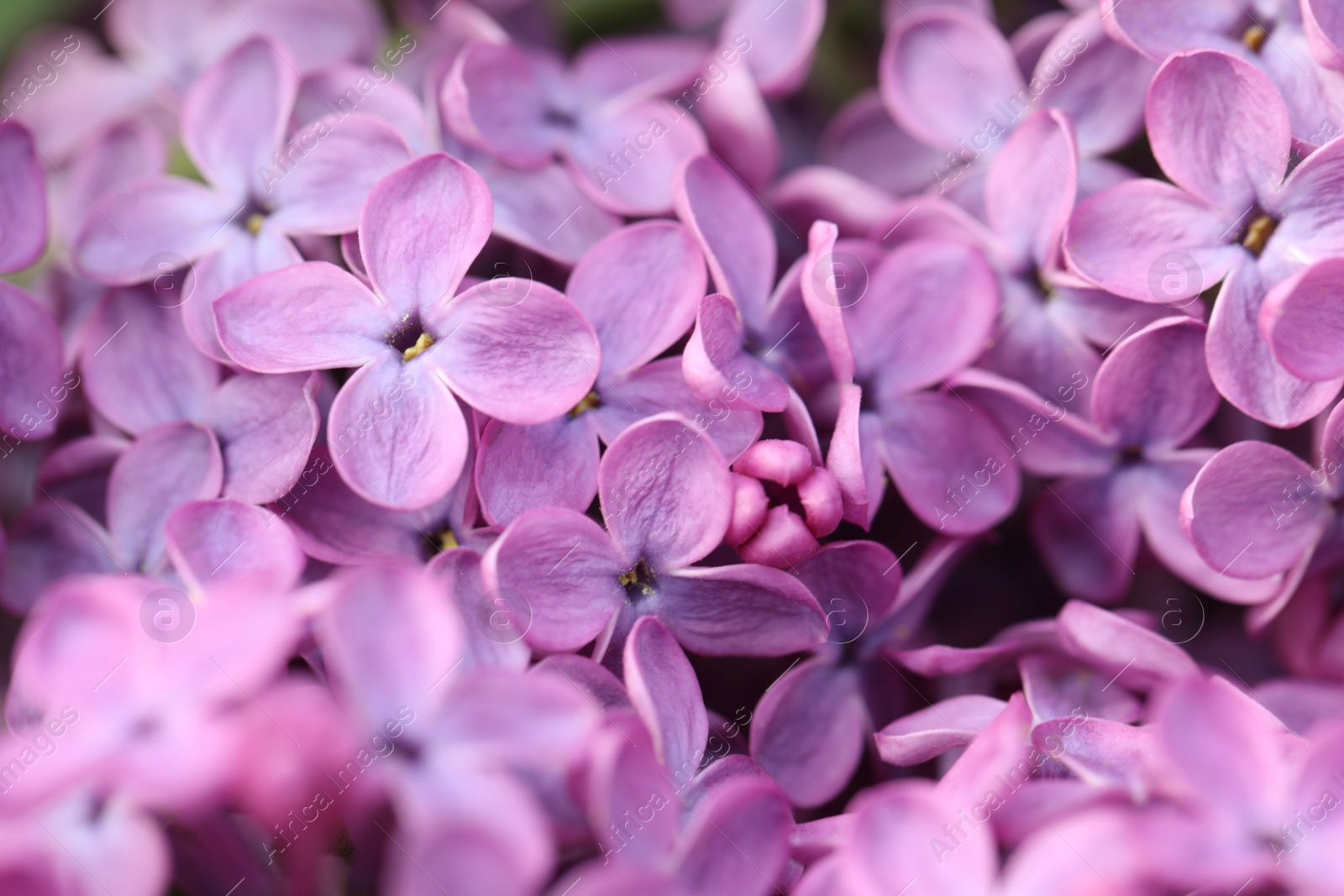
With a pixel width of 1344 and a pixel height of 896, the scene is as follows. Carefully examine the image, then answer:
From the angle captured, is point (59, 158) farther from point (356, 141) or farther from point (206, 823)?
point (206, 823)

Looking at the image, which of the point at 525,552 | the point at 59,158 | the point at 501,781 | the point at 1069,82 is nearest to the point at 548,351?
the point at 525,552

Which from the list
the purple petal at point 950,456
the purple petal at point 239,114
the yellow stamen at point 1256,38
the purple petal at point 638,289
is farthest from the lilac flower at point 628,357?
the yellow stamen at point 1256,38

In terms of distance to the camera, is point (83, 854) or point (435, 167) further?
point (435, 167)

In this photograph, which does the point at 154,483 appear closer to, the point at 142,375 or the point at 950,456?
the point at 142,375

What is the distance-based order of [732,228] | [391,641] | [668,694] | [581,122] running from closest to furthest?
[391,641], [668,694], [732,228], [581,122]

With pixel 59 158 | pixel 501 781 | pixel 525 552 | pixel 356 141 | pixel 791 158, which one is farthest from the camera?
pixel 791 158

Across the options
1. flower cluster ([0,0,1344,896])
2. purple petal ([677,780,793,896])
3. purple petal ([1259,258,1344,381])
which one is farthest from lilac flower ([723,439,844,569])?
purple petal ([1259,258,1344,381])

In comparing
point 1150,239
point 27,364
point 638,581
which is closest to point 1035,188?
point 1150,239
